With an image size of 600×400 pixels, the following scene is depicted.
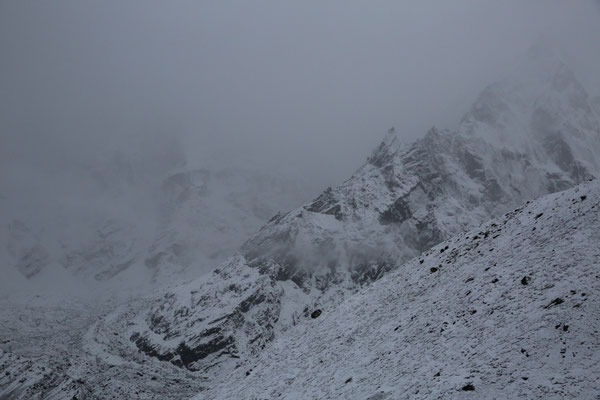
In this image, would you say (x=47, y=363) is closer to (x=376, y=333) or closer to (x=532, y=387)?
(x=376, y=333)

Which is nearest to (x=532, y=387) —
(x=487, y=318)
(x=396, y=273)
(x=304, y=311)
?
(x=487, y=318)

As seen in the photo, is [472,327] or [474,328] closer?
[474,328]

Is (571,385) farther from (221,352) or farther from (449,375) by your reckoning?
(221,352)

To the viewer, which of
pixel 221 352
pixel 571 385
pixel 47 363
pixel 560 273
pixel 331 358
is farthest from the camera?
pixel 221 352

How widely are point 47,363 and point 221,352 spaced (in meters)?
59.3

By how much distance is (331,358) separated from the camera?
26875 mm

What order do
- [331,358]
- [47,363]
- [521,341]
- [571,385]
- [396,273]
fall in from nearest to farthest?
[571,385] → [521,341] → [331,358] → [396,273] → [47,363]

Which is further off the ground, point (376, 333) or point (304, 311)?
point (376, 333)

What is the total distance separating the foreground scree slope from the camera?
17.1m

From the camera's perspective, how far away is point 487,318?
2134 cm

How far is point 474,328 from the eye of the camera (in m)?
21.2

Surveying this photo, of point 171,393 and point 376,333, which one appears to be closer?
point 376,333

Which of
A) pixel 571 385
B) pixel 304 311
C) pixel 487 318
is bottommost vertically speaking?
pixel 304 311

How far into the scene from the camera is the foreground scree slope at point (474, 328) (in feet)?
56.2
